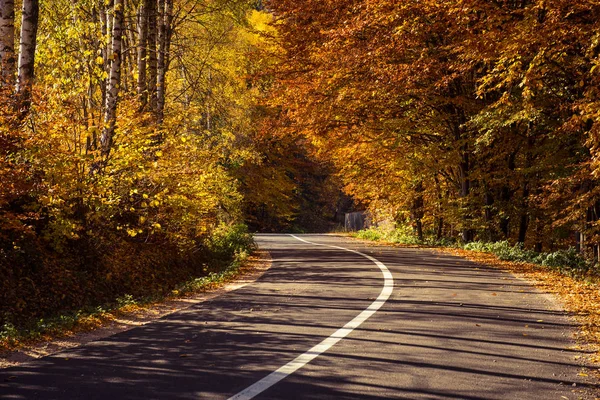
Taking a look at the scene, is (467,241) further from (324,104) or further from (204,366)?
(204,366)

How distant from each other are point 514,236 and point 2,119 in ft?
76.3

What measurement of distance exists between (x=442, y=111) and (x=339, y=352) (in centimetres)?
1851

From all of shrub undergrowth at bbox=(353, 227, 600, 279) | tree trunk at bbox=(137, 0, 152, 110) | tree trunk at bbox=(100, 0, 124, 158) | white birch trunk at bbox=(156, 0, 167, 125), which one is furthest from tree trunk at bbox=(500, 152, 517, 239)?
tree trunk at bbox=(100, 0, 124, 158)

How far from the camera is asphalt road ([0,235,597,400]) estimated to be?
585 centimetres

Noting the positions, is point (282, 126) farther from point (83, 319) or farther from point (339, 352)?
point (339, 352)

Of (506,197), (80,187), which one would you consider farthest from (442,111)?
(80,187)

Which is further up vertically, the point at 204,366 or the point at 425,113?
the point at 425,113

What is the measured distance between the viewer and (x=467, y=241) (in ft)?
84.9

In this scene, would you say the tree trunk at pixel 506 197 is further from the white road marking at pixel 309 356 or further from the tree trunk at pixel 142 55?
the white road marking at pixel 309 356

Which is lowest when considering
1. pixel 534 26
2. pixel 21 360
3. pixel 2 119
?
pixel 21 360

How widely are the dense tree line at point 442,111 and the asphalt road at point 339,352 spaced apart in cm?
679

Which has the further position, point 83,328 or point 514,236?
point 514,236

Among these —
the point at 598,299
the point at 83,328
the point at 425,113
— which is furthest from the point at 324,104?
the point at 83,328

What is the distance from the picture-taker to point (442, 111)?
80.7 feet
